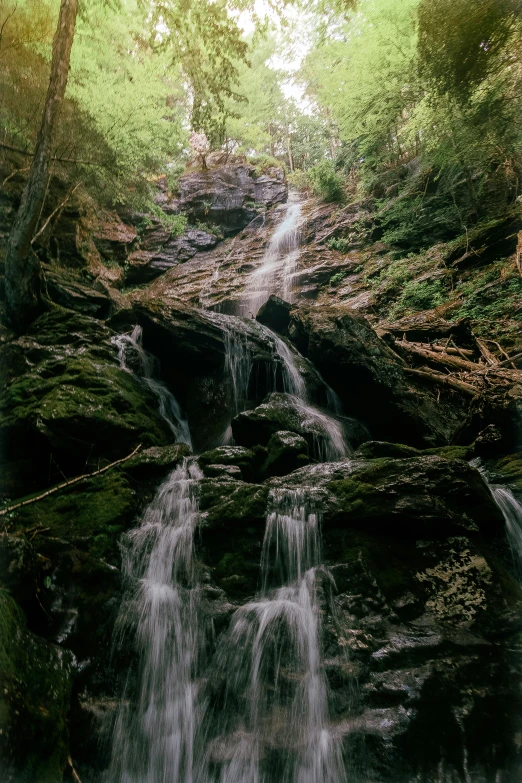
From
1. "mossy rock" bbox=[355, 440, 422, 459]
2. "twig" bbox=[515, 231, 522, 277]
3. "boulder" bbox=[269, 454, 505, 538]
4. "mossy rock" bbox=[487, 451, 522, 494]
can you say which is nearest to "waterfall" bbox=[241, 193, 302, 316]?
"twig" bbox=[515, 231, 522, 277]

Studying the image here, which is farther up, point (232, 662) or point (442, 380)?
point (442, 380)

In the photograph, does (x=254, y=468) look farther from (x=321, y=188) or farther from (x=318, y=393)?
(x=321, y=188)

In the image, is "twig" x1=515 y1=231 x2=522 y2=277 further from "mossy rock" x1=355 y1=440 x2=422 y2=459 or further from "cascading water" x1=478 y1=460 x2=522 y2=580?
"cascading water" x1=478 y1=460 x2=522 y2=580

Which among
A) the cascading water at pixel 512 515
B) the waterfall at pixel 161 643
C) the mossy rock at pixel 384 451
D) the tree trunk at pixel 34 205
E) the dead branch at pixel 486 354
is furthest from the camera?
the dead branch at pixel 486 354

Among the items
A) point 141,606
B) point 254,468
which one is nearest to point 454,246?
point 254,468

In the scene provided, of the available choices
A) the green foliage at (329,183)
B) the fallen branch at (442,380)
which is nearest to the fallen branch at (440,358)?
the fallen branch at (442,380)

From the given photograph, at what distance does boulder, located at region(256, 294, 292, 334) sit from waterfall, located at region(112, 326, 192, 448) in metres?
3.34

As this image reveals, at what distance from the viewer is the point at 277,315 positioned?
1011 cm

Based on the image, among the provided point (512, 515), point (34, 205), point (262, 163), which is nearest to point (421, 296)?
point (512, 515)

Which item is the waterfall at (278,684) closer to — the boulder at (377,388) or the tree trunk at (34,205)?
the boulder at (377,388)

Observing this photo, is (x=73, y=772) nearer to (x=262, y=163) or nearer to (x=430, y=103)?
(x=430, y=103)

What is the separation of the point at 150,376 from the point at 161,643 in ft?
18.3

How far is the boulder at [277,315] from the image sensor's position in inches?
396

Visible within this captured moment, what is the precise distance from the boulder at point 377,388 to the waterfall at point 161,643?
399cm
